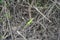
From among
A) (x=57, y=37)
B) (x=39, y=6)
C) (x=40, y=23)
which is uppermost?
(x=39, y=6)

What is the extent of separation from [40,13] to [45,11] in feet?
0.18

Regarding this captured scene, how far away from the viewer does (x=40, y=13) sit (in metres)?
1.85

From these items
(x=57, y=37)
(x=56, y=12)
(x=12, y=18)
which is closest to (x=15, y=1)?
(x=12, y=18)

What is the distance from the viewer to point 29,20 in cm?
186

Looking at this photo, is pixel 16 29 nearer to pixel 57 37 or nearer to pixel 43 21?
pixel 43 21

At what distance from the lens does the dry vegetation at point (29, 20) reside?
180 cm

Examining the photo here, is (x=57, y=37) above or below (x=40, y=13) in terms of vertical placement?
below

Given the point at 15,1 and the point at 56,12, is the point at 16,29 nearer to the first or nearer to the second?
the point at 15,1

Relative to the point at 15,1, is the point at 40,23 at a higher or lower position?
lower

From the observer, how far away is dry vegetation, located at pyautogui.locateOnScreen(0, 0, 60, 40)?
1.80 m

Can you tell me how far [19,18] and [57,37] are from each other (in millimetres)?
407

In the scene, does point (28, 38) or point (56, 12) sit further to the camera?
point (56, 12)

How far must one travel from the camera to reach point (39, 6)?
1.91 meters

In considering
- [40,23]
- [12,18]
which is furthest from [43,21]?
[12,18]
